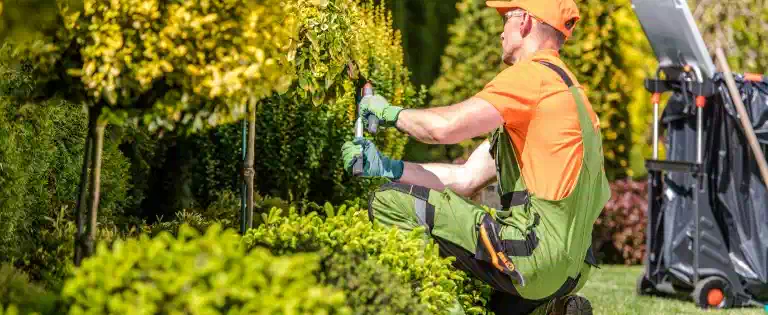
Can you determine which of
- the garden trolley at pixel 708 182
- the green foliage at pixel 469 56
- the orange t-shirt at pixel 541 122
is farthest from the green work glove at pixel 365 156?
the green foliage at pixel 469 56

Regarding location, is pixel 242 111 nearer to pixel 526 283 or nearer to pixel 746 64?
pixel 526 283

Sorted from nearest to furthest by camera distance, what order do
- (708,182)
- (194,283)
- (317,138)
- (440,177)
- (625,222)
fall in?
(194,283) < (440,177) < (317,138) < (708,182) < (625,222)

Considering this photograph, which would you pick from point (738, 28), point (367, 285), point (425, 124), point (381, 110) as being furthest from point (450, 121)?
point (738, 28)

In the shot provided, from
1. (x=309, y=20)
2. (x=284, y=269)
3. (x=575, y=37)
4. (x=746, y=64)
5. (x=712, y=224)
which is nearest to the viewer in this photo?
(x=284, y=269)

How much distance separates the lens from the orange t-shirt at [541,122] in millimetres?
3979

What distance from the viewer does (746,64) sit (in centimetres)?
1004

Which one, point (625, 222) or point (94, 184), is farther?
point (625, 222)

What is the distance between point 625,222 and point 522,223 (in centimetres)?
509

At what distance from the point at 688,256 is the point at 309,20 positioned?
3.31 metres

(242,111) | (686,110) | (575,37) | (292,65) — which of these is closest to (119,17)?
(242,111)

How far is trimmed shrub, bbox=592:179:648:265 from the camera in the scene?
8844mm

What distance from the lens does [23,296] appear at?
9.64 feet

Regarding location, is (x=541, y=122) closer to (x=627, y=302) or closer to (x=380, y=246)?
(x=380, y=246)

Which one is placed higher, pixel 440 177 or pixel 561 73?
pixel 561 73
